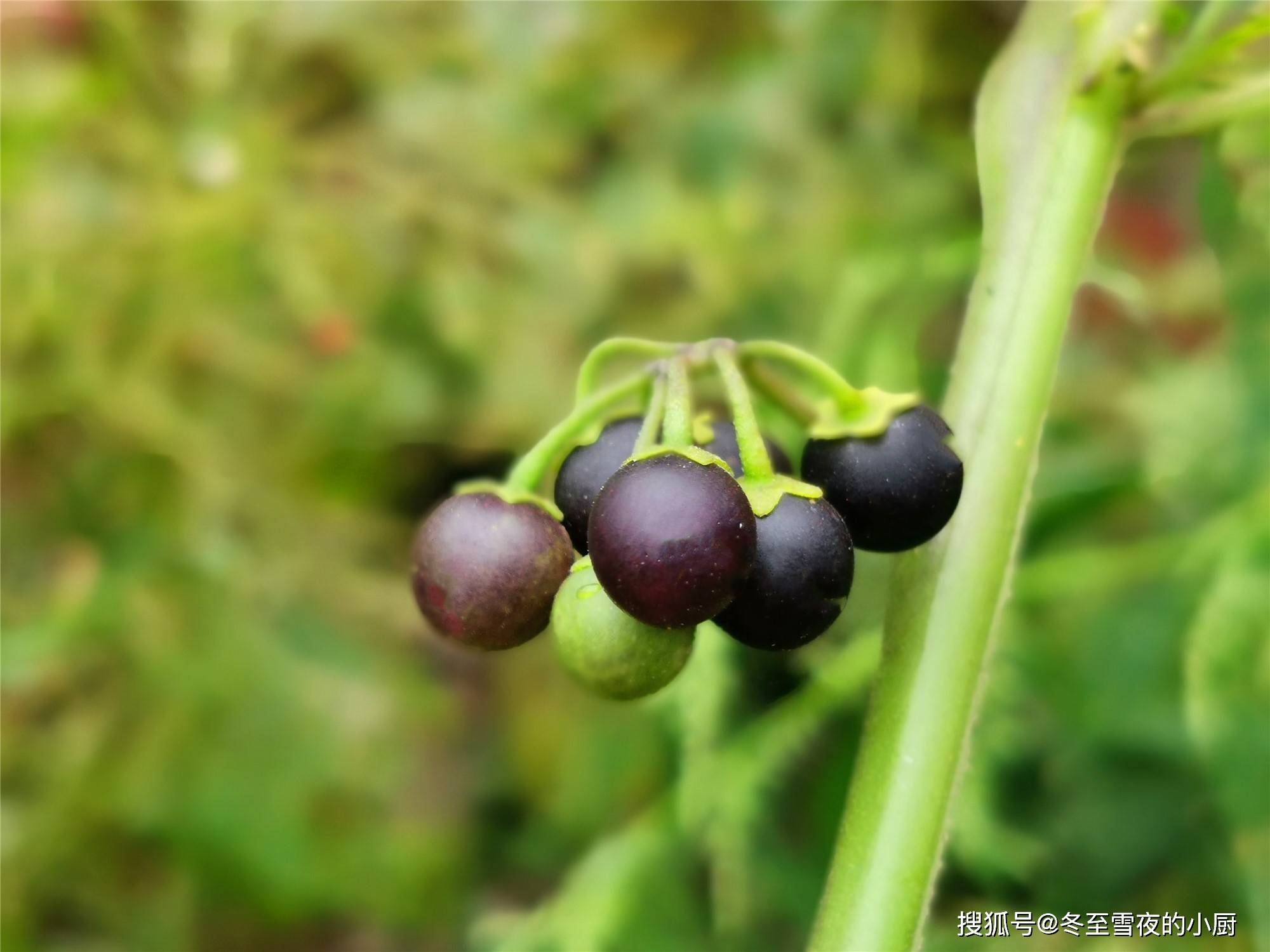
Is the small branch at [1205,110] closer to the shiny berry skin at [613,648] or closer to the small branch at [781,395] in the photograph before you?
the small branch at [781,395]

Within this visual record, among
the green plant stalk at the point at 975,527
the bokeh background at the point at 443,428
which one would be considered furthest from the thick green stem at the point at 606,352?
the bokeh background at the point at 443,428

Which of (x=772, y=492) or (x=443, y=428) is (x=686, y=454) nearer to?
(x=772, y=492)

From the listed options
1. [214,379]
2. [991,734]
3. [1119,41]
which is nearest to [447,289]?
[214,379]

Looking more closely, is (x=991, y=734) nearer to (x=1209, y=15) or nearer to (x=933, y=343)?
(x=1209, y=15)

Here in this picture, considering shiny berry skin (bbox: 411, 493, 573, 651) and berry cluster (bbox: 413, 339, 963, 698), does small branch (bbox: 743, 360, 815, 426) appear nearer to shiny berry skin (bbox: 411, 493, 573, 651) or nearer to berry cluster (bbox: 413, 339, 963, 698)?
berry cluster (bbox: 413, 339, 963, 698)

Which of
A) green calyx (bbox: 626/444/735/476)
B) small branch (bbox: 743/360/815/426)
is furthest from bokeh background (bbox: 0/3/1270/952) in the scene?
green calyx (bbox: 626/444/735/476)

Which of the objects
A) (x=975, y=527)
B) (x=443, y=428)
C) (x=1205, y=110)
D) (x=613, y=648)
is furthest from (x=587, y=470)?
(x=443, y=428)

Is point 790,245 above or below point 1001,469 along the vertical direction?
above
